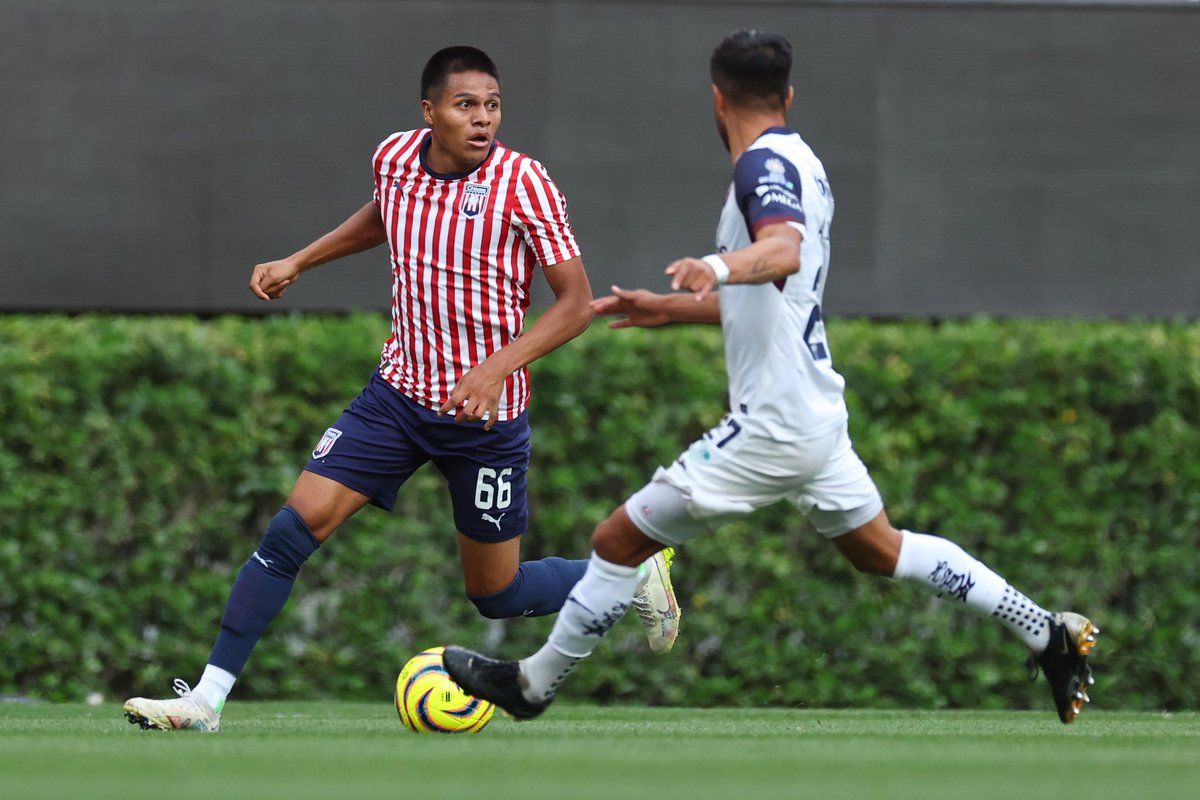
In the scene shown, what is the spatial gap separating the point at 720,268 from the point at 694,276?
120 mm

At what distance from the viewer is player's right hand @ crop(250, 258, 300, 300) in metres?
7.17

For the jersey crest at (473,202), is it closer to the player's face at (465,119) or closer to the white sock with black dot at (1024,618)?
the player's face at (465,119)

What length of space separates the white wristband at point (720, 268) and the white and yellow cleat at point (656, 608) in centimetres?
258

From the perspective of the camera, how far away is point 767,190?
5.57m

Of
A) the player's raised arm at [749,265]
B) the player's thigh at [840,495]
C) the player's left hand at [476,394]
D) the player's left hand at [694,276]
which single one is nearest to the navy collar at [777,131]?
the player's raised arm at [749,265]

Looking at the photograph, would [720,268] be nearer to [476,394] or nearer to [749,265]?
[749,265]

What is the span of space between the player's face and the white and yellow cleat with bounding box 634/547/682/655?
186 centimetres

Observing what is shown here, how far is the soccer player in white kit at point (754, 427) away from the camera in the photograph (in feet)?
18.8

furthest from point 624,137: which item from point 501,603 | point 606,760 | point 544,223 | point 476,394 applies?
point 606,760

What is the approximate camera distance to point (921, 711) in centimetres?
932

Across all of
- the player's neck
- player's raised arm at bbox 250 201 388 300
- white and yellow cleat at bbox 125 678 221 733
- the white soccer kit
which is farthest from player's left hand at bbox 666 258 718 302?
white and yellow cleat at bbox 125 678 221 733

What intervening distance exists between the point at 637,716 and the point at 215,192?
476cm

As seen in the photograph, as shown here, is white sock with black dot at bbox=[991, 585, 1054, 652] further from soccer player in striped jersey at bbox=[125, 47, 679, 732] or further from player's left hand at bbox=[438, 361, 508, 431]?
player's left hand at bbox=[438, 361, 508, 431]

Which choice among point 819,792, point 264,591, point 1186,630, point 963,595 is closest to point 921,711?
point 1186,630
